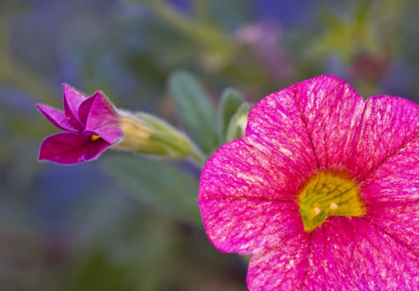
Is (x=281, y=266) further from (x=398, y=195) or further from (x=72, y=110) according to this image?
(x=72, y=110)

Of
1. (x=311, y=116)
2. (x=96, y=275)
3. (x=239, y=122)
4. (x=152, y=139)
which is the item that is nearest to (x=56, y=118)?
(x=152, y=139)

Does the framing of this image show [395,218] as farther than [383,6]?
No

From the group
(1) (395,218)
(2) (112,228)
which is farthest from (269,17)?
(1) (395,218)

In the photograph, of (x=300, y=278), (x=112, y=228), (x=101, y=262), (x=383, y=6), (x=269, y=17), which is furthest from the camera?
(x=269, y=17)

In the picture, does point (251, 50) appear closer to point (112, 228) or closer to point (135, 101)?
point (135, 101)

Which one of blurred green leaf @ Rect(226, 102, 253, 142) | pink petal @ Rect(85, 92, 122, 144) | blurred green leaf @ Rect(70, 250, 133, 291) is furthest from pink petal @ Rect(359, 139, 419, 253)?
blurred green leaf @ Rect(70, 250, 133, 291)

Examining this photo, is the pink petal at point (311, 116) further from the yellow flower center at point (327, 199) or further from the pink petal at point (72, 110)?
the pink petal at point (72, 110)

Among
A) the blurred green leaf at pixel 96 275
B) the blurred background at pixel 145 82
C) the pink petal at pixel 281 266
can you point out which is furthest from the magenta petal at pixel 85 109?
the blurred green leaf at pixel 96 275
